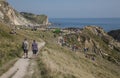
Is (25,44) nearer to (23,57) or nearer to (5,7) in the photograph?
(23,57)

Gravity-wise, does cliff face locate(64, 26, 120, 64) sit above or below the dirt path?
below

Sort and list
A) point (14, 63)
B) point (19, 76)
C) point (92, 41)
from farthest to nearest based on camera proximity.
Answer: point (92, 41) < point (14, 63) < point (19, 76)

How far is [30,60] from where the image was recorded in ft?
95.9

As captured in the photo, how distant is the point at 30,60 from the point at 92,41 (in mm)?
72627

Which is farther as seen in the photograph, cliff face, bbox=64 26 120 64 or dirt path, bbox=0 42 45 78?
cliff face, bbox=64 26 120 64

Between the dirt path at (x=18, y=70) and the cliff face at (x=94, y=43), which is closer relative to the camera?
the dirt path at (x=18, y=70)

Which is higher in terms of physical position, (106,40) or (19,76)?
(19,76)

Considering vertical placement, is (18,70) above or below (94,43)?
above

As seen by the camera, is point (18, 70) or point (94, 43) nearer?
point (18, 70)

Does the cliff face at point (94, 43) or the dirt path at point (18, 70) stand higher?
the dirt path at point (18, 70)

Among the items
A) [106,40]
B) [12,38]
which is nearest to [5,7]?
[106,40]

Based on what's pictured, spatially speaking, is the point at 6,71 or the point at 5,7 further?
the point at 5,7

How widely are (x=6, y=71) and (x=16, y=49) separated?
9699mm

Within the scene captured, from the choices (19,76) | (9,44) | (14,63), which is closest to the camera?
(19,76)
